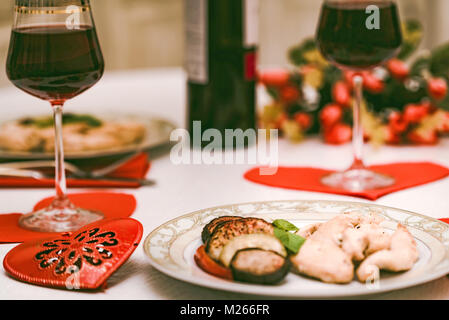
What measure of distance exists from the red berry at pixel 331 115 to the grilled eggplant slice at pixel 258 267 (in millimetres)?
892

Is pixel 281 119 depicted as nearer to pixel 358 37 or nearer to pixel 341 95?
pixel 341 95

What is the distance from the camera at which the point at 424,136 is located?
1.55 meters

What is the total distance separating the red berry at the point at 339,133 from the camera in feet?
5.20

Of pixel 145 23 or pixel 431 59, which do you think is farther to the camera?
pixel 145 23

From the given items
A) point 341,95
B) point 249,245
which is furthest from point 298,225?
point 341,95

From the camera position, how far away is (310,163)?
1450mm

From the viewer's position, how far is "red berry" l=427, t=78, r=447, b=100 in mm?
1540

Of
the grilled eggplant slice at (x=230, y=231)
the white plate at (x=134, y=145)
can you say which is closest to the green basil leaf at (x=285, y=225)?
the grilled eggplant slice at (x=230, y=231)

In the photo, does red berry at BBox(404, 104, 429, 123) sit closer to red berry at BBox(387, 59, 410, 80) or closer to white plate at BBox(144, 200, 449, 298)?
red berry at BBox(387, 59, 410, 80)

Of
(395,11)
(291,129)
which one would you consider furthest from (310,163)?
(395,11)

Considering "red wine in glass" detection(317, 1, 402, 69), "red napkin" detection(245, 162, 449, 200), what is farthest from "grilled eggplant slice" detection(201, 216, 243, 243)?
"red wine in glass" detection(317, 1, 402, 69)

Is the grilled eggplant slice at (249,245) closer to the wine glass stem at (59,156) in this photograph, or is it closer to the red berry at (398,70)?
the wine glass stem at (59,156)

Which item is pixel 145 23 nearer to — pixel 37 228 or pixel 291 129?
pixel 291 129

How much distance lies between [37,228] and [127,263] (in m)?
0.22
